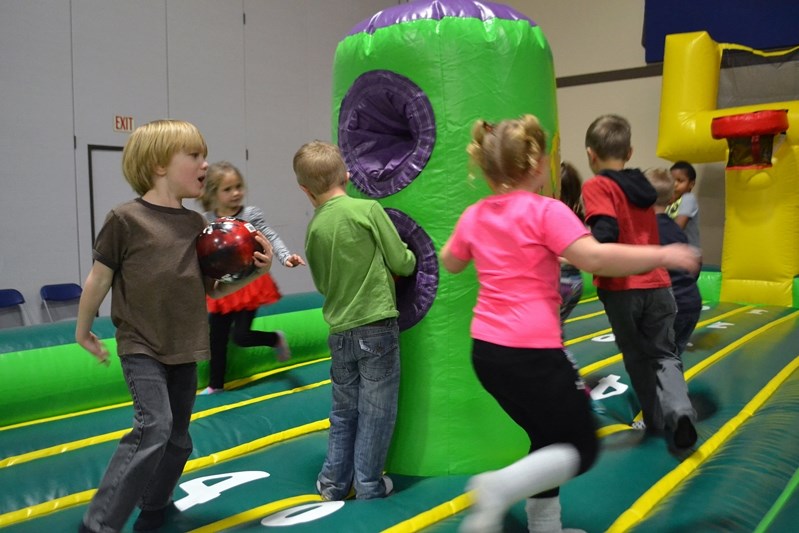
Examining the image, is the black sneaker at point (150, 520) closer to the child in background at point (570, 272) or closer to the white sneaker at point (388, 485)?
the white sneaker at point (388, 485)

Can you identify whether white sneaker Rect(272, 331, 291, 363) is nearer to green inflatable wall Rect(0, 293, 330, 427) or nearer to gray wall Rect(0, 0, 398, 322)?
green inflatable wall Rect(0, 293, 330, 427)

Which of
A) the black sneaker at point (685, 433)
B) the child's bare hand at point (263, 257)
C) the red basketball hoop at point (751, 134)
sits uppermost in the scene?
the red basketball hoop at point (751, 134)

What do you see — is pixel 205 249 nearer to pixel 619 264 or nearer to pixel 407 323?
pixel 407 323

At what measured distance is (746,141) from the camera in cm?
532

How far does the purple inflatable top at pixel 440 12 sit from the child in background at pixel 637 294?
0.56m

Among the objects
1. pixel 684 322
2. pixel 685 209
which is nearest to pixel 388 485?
pixel 684 322

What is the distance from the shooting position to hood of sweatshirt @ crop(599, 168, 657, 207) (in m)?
2.53

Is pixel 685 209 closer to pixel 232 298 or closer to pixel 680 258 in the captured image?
pixel 232 298

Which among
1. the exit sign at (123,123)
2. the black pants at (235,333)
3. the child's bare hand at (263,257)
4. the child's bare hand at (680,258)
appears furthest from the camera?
the exit sign at (123,123)

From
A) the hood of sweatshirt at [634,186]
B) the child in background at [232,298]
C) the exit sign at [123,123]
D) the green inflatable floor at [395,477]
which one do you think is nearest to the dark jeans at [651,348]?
the green inflatable floor at [395,477]

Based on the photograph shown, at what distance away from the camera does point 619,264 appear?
5.16ft

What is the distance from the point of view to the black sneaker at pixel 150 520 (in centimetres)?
199

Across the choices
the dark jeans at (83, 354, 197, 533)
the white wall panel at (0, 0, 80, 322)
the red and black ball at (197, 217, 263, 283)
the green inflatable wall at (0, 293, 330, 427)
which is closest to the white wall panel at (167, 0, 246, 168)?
the white wall panel at (0, 0, 80, 322)

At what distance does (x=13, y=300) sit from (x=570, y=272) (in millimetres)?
4525
